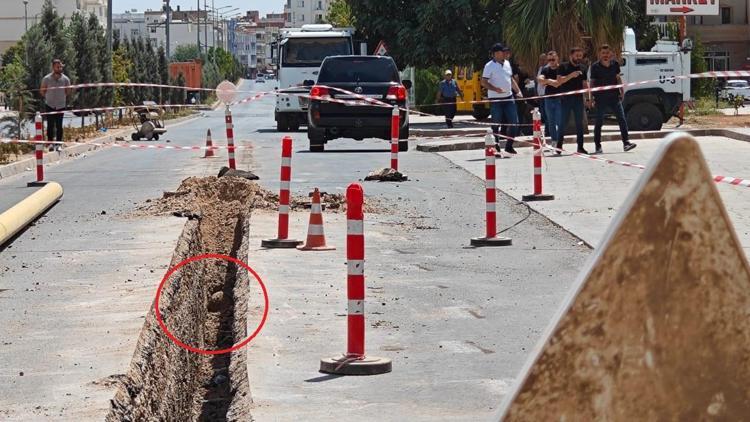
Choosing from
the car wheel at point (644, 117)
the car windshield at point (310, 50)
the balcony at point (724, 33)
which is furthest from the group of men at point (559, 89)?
the balcony at point (724, 33)

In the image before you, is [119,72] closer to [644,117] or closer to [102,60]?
[102,60]

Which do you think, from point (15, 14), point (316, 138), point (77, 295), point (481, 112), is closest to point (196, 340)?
point (77, 295)

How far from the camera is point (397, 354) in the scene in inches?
294

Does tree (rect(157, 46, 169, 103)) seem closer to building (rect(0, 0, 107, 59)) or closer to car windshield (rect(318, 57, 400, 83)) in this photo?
car windshield (rect(318, 57, 400, 83))

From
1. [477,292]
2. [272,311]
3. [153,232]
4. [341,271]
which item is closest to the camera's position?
[272,311]

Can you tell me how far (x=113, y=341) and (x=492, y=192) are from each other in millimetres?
5108

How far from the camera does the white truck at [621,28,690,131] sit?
102ft

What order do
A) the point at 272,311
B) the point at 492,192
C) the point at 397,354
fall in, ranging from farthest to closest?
1. the point at 492,192
2. the point at 272,311
3. the point at 397,354

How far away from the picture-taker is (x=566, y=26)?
30984mm

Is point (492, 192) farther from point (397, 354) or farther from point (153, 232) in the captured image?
point (397, 354)

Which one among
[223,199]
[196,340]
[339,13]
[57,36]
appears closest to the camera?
[196,340]

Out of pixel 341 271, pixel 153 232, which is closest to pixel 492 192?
pixel 341 271

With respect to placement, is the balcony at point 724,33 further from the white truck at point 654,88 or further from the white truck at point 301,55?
the white truck at point 654,88

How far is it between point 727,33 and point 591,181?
68.7m
